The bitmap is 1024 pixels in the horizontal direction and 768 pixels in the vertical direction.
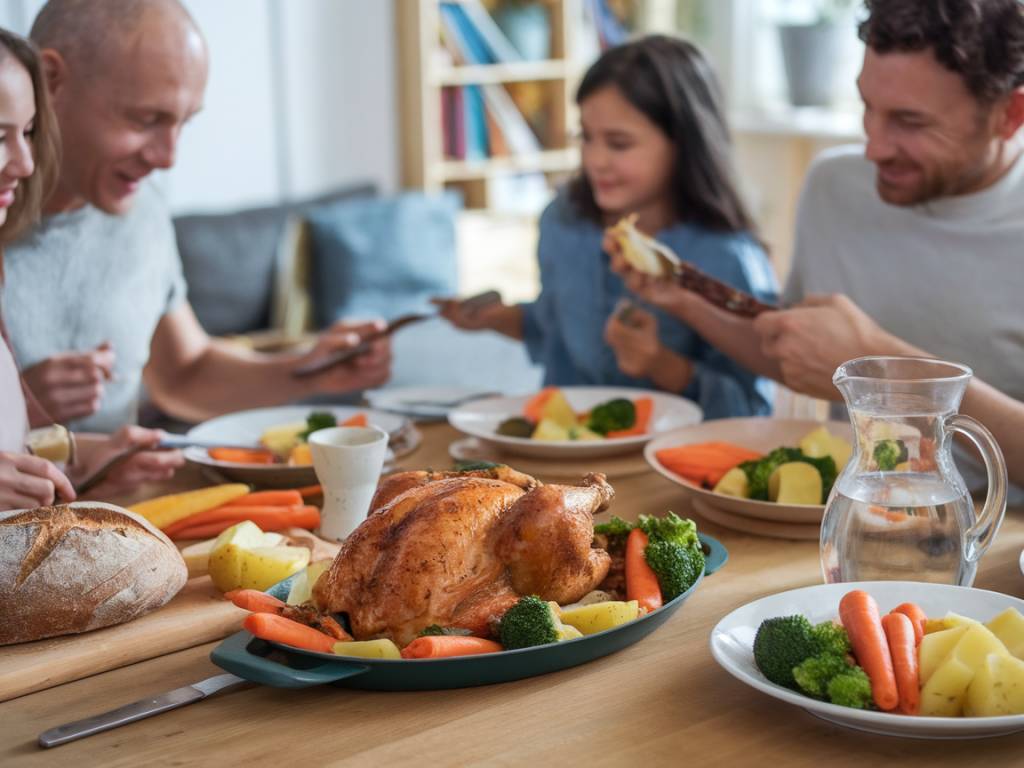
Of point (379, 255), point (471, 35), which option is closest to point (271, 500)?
point (379, 255)

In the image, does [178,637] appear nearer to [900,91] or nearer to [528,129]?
[900,91]

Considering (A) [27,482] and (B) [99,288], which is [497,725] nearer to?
(A) [27,482]

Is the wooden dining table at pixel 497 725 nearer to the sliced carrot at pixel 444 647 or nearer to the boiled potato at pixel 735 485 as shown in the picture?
the sliced carrot at pixel 444 647

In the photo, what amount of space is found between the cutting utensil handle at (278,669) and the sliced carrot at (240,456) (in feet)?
2.62

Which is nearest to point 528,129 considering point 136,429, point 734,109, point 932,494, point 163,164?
point 734,109

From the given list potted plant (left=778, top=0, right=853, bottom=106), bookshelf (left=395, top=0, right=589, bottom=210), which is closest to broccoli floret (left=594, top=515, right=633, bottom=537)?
potted plant (left=778, top=0, right=853, bottom=106)

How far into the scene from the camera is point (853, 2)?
4.96 metres

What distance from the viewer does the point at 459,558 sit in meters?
1.23

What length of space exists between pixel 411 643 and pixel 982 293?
146 cm

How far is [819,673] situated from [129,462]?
3.75 ft

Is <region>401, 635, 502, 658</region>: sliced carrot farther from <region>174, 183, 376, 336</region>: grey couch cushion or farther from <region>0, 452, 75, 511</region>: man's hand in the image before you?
<region>174, 183, 376, 336</region>: grey couch cushion

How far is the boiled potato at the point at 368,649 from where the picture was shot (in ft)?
3.90

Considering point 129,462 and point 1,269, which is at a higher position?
point 1,269

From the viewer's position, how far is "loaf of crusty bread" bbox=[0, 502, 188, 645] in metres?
1.33
